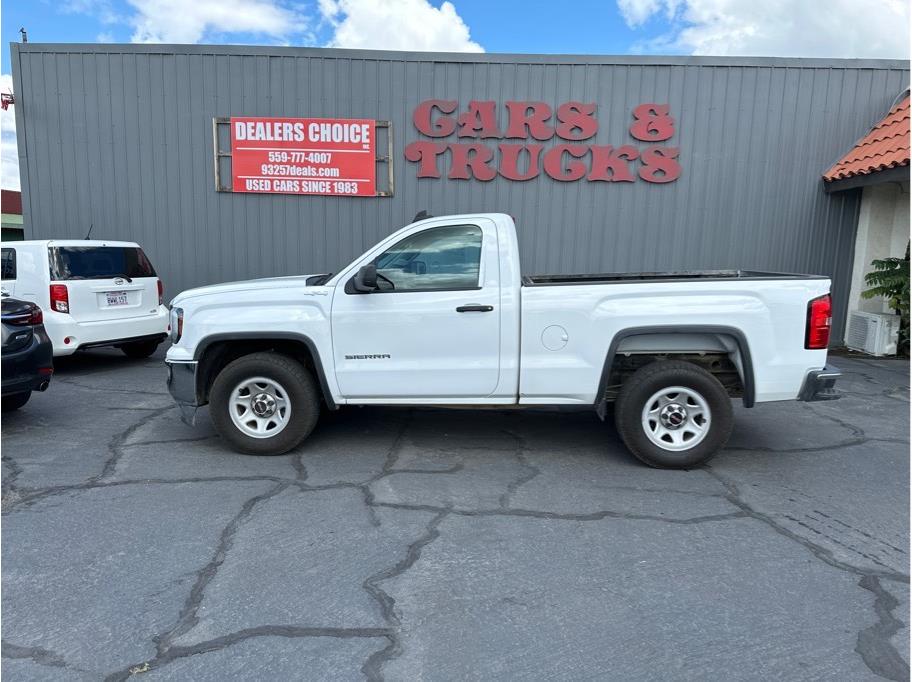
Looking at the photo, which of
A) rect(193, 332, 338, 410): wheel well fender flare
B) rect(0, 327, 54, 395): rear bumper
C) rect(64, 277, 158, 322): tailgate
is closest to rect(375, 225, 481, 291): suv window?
rect(193, 332, 338, 410): wheel well fender flare

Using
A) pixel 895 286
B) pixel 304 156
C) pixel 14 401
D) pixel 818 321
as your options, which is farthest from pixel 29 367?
pixel 895 286

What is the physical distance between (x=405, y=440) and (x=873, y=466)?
12.4ft

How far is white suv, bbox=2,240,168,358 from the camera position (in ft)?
25.4

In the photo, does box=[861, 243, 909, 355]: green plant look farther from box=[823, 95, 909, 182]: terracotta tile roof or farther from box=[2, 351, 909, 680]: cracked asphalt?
box=[2, 351, 909, 680]: cracked asphalt

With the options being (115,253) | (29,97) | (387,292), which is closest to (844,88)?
(387,292)

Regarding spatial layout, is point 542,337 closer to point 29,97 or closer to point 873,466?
point 873,466

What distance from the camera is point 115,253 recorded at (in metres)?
8.45

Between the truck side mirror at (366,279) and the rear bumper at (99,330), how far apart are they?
15.8ft

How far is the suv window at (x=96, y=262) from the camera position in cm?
781

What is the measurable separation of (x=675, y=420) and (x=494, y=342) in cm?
151

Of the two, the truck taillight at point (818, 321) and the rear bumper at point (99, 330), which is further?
the rear bumper at point (99, 330)

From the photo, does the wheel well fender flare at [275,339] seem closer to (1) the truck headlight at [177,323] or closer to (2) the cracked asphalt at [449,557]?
(1) the truck headlight at [177,323]

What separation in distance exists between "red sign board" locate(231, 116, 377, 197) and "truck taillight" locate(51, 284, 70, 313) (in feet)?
12.4

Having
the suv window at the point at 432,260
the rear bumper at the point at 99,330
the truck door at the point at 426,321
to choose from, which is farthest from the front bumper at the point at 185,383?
the rear bumper at the point at 99,330
